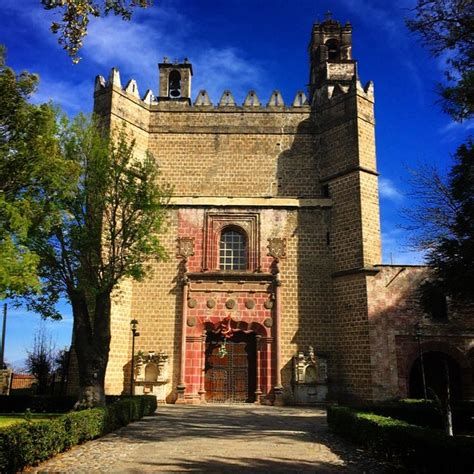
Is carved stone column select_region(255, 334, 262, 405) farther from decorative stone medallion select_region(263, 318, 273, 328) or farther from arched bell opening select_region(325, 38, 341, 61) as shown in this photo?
arched bell opening select_region(325, 38, 341, 61)

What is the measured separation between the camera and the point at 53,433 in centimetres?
965

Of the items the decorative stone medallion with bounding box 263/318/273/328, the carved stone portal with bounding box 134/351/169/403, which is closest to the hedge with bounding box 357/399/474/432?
the decorative stone medallion with bounding box 263/318/273/328

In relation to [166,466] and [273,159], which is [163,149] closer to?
[273,159]

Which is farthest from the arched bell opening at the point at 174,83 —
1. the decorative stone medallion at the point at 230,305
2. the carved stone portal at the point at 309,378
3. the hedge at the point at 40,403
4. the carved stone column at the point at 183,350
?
the hedge at the point at 40,403

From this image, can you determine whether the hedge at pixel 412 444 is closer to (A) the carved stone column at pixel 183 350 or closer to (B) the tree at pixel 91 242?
(B) the tree at pixel 91 242

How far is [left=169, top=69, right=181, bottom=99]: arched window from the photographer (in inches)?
1062

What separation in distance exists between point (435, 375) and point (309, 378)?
208 inches

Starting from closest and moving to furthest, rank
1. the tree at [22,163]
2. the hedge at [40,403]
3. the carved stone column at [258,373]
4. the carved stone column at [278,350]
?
the tree at [22,163] → the hedge at [40,403] → the carved stone column at [278,350] → the carved stone column at [258,373]

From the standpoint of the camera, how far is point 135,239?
1681 centimetres

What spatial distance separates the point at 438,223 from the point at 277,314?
25.4ft

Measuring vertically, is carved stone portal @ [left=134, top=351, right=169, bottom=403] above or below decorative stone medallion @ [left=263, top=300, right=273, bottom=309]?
below

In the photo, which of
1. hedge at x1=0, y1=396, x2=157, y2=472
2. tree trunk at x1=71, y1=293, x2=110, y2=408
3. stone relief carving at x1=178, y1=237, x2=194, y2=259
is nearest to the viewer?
hedge at x1=0, y1=396, x2=157, y2=472

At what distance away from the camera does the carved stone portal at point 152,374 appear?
69.2 ft

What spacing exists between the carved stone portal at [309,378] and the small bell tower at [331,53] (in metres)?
14.5
